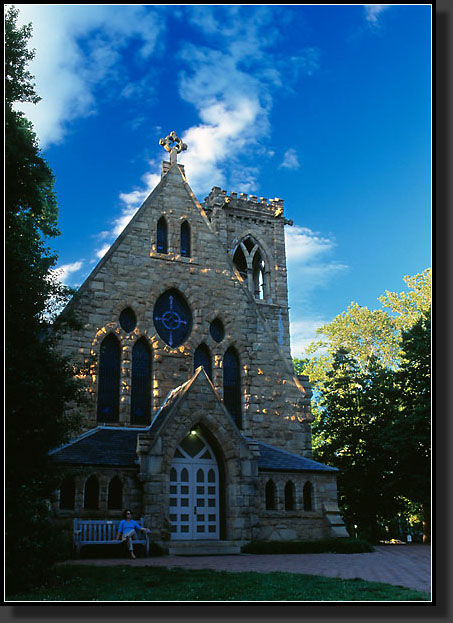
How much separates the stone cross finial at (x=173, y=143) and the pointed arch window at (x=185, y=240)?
10.8ft

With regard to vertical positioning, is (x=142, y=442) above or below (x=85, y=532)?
above

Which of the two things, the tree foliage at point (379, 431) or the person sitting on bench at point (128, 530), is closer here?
the person sitting on bench at point (128, 530)

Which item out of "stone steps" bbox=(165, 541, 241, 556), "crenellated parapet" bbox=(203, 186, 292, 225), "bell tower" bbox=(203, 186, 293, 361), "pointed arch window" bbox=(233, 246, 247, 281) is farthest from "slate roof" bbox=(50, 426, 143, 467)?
"crenellated parapet" bbox=(203, 186, 292, 225)

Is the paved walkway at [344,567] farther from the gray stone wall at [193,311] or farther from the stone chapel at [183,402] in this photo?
the gray stone wall at [193,311]

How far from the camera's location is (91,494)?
1870 cm

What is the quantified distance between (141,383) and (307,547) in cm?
805

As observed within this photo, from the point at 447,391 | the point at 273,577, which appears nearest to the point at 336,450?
the point at 273,577

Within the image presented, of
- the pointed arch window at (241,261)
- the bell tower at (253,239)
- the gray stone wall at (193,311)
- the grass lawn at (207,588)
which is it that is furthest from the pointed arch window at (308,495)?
the pointed arch window at (241,261)

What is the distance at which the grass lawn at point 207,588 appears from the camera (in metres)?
8.71

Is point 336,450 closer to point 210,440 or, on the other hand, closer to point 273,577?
point 210,440

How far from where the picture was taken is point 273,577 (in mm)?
10938

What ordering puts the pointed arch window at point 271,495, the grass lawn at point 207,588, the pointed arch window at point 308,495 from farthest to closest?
the pointed arch window at point 308,495, the pointed arch window at point 271,495, the grass lawn at point 207,588

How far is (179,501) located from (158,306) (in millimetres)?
7479

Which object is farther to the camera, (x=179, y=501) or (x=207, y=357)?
(x=207, y=357)
